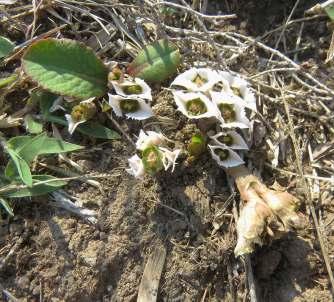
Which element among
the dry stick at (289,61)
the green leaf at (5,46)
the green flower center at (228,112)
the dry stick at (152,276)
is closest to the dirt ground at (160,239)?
the dry stick at (152,276)

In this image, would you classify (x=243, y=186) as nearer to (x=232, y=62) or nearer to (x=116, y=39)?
(x=232, y=62)

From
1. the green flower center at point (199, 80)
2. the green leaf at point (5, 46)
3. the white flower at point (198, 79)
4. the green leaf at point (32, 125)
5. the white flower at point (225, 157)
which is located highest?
the green leaf at point (5, 46)

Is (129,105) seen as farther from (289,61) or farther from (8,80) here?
(289,61)

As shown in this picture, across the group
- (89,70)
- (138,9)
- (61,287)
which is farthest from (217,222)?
(138,9)

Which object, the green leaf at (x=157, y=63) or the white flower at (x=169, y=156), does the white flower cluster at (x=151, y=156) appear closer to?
the white flower at (x=169, y=156)

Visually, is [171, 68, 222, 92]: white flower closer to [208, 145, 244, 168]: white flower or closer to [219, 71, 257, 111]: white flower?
[219, 71, 257, 111]: white flower

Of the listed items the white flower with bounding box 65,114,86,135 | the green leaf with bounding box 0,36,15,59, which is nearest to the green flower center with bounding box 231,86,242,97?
the white flower with bounding box 65,114,86,135
